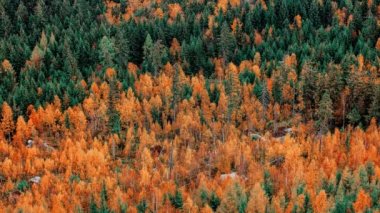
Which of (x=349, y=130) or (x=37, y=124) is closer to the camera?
(x=349, y=130)

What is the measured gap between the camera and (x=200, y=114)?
12925 cm

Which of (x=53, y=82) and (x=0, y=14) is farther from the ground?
(x=0, y=14)

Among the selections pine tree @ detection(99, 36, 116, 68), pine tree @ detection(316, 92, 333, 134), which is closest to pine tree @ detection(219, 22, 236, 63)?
pine tree @ detection(99, 36, 116, 68)

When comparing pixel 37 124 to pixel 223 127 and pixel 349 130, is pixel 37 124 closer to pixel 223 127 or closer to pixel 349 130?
pixel 223 127

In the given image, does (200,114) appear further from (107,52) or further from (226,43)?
(107,52)

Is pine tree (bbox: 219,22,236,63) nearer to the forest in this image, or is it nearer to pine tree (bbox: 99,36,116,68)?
the forest

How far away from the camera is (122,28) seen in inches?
7269

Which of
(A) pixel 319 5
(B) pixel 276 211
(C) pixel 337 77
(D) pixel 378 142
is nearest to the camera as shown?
(B) pixel 276 211

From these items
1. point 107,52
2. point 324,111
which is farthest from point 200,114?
point 107,52

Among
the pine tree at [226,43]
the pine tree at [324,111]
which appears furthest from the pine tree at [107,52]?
the pine tree at [324,111]

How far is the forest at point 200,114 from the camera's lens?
3794 inches

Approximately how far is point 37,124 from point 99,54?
41.1 m

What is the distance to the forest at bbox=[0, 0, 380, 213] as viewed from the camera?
9638 centimetres

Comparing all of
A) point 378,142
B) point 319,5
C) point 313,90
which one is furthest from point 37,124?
point 319,5
